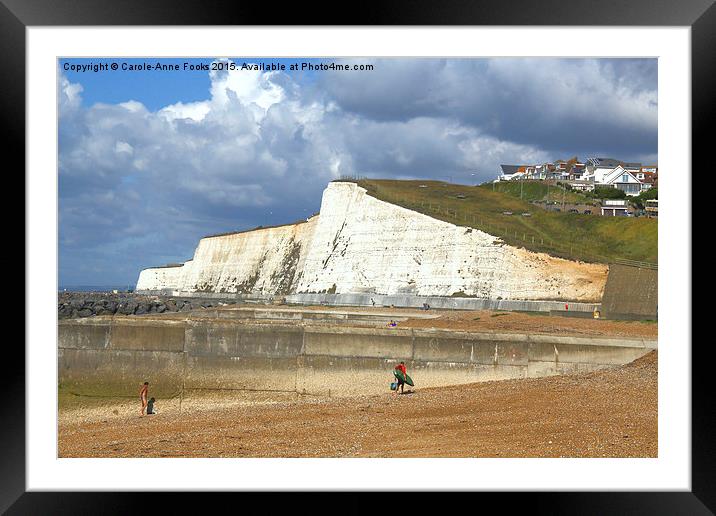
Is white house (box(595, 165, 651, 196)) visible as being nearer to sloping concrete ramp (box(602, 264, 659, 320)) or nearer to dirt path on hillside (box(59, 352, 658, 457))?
sloping concrete ramp (box(602, 264, 659, 320))

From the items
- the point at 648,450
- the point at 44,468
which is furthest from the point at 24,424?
the point at 648,450

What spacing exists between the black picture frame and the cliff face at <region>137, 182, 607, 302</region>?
112 feet

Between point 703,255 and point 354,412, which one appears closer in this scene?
point 703,255

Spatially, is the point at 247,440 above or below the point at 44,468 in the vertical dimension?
below

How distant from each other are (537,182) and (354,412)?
89546 millimetres

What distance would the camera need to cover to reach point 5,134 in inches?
188

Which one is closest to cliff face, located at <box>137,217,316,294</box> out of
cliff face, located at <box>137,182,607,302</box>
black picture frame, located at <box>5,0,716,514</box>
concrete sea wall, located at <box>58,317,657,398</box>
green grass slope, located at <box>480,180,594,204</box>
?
cliff face, located at <box>137,182,607,302</box>

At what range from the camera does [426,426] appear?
8.96 metres

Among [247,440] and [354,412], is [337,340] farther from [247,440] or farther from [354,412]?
[247,440]

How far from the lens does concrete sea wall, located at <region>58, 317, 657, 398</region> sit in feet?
44.4

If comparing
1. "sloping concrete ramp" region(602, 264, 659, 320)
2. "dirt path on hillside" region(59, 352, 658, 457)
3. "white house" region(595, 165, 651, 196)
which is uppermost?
"white house" region(595, 165, 651, 196)

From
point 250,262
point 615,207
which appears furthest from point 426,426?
point 615,207

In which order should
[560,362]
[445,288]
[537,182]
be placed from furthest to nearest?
[537,182] → [445,288] → [560,362]
